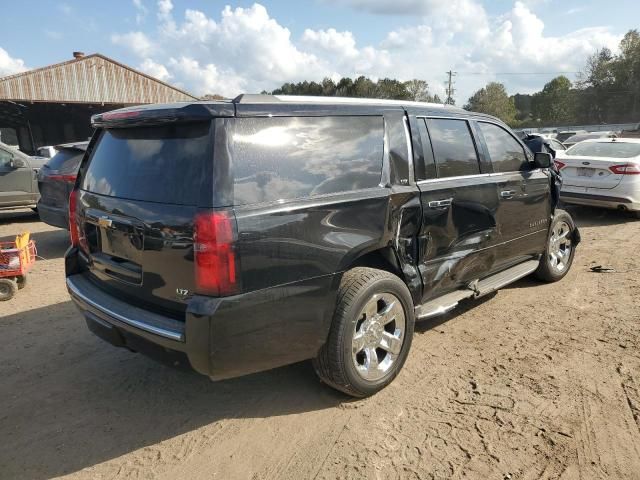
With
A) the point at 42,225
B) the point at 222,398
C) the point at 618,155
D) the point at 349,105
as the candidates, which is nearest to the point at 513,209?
the point at 349,105

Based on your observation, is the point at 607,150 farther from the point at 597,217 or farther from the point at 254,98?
the point at 254,98

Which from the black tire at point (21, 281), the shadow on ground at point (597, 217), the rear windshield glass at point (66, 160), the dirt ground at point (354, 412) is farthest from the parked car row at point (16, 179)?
the shadow on ground at point (597, 217)

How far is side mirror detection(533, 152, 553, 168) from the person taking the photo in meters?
4.81

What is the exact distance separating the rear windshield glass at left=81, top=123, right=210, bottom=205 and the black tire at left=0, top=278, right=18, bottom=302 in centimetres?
275

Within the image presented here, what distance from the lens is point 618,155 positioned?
9.00m

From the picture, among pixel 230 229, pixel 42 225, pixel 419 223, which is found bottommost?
pixel 42 225

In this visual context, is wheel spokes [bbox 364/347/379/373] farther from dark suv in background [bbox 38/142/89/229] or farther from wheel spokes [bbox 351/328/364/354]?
dark suv in background [bbox 38/142/89/229]

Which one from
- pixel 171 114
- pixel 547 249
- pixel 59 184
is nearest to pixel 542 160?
pixel 547 249

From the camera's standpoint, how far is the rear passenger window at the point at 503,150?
4.39m

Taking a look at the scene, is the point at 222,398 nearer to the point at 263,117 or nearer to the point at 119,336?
the point at 119,336

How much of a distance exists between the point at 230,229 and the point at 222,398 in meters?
1.42

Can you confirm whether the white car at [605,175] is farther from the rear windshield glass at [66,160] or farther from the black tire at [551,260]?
the rear windshield glass at [66,160]

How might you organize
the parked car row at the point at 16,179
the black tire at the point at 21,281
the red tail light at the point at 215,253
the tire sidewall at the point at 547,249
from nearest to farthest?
the red tail light at the point at 215,253 < the tire sidewall at the point at 547,249 < the black tire at the point at 21,281 < the parked car row at the point at 16,179

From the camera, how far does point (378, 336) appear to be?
320 centimetres
